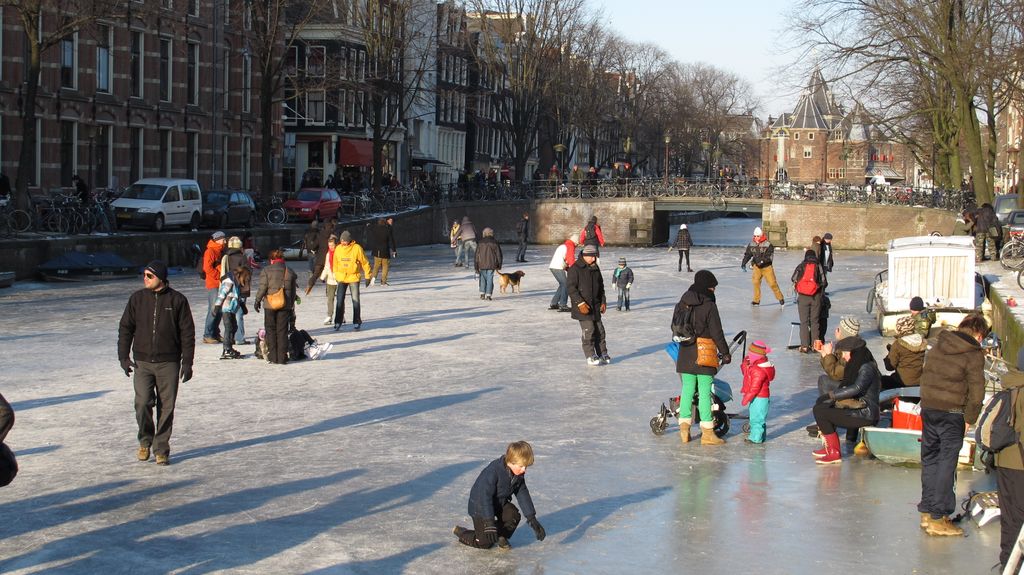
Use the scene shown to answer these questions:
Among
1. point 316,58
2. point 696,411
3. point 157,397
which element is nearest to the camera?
point 157,397

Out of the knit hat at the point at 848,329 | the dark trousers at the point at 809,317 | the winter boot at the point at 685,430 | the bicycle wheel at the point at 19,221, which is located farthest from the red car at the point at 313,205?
the winter boot at the point at 685,430

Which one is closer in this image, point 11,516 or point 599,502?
point 11,516

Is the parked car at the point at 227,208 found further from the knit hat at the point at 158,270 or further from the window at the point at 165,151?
the knit hat at the point at 158,270

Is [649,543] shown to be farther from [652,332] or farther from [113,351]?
[652,332]

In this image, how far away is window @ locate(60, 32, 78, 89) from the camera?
39.8m

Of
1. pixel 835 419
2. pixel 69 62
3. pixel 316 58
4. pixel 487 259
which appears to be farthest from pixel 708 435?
pixel 316 58

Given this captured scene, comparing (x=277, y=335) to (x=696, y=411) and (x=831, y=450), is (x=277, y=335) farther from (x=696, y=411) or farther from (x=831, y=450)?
(x=831, y=450)

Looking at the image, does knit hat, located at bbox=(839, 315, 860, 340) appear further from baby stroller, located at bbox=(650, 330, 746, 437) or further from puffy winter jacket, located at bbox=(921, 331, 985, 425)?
puffy winter jacket, located at bbox=(921, 331, 985, 425)

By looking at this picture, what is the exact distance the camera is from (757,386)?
12508 millimetres

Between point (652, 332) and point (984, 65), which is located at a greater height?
point (984, 65)

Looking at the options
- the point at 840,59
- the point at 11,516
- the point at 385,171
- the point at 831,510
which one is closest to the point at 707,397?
the point at 831,510

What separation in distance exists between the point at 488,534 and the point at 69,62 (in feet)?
115

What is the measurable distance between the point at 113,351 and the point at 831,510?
37.7ft

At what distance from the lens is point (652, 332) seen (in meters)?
22.4
